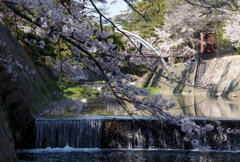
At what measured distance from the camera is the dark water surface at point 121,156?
937cm

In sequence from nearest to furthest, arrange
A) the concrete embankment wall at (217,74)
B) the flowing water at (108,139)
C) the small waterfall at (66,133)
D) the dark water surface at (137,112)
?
1. the flowing water at (108,139)
2. the small waterfall at (66,133)
3. the dark water surface at (137,112)
4. the concrete embankment wall at (217,74)

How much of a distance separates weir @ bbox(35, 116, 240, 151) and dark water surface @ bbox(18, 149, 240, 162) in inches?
18.6

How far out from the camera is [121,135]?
11281 mm

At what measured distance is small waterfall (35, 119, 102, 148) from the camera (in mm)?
10984

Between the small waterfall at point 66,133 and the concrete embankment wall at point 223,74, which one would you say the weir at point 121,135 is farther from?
the concrete embankment wall at point 223,74

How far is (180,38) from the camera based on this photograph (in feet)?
116

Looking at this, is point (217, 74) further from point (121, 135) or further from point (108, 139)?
point (108, 139)

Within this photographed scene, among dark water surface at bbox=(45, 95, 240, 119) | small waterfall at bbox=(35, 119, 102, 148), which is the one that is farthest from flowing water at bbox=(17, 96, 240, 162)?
dark water surface at bbox=(45, 95, 240, 119)

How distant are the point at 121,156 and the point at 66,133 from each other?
2282 millimetres

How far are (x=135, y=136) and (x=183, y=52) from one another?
79.9ft

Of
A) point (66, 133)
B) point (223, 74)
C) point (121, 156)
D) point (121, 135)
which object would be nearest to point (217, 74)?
point (223, 74)

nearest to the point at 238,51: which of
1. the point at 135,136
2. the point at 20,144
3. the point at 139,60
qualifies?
the point at 135,136

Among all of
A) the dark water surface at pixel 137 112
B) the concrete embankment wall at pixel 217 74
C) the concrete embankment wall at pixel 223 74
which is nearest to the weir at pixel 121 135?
the dark water surface at pixel 137 112

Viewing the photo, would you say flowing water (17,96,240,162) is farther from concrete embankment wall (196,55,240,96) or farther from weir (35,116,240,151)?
concrete embankment wall (196,55,240,96)
